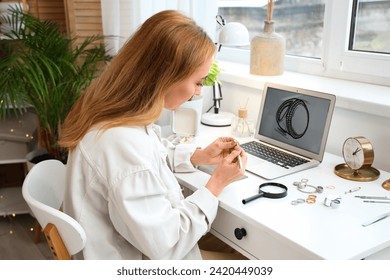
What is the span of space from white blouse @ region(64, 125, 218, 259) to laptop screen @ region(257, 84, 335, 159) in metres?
0.50

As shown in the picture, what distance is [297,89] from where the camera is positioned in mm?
1501

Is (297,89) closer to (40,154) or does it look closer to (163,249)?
(163,249)

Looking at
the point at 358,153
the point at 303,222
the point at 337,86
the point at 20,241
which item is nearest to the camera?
the point at 303,222

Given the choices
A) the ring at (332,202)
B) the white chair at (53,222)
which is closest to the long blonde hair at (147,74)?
the white chair at (53,222)

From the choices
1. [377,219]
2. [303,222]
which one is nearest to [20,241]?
[303,222]

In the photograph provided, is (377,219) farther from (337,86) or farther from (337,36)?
(337,36)

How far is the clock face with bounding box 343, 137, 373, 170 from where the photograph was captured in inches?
52.7

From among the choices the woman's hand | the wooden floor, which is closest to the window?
the woman's hand

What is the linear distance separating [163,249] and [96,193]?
200 millimetres

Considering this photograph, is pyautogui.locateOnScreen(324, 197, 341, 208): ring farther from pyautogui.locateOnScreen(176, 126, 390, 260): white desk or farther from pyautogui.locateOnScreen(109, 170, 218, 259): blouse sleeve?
pyautogui.locateOnScreen(109, 170, 218, 259): blouse sleeve

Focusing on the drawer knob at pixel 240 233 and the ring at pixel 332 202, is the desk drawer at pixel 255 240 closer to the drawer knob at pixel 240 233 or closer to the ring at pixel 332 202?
the drawer knob at pixel 240 233

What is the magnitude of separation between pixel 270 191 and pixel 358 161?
30cm

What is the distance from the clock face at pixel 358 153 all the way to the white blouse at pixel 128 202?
0.50 metres

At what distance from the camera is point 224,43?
1773mm
